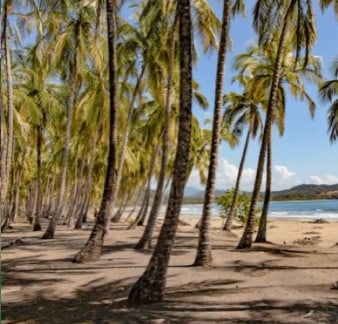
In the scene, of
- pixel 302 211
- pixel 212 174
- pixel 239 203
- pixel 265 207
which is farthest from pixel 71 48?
pixel 302 211

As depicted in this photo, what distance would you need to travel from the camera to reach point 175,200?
8891 mm

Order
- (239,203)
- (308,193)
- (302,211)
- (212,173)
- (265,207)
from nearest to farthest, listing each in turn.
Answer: (212,173), (265,207), (239,203), (302,211), (308,193)

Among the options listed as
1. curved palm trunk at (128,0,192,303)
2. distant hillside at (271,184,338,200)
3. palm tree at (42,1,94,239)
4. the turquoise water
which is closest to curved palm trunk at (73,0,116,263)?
curved palm trunk at (128,0,192,303)

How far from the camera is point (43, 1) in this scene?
17328 mm

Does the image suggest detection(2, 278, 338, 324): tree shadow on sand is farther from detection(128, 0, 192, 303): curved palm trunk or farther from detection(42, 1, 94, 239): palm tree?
detection(42, 1, 94, 239): palm tree

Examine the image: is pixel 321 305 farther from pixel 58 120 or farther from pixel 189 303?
pixel 58 120

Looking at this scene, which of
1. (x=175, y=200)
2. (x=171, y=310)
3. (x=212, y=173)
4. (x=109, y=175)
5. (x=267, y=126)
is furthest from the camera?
(x=267, y=126)

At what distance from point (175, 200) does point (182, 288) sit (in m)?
2.30

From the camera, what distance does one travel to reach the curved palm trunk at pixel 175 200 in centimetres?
869

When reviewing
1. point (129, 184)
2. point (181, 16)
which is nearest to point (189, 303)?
point (181, 16)

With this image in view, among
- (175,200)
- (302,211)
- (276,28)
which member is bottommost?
(302,211)

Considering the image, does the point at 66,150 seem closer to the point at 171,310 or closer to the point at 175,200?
the point at 175,200

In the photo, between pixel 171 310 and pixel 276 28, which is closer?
pixel 171 310

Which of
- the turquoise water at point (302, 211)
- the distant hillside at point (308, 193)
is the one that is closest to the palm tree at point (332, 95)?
the turquoise water at point (302, 211)
